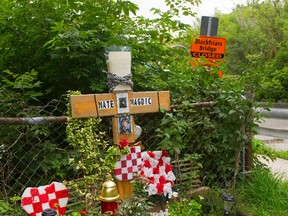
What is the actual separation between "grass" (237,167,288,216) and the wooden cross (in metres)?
1.43

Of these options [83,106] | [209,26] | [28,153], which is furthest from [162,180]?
[209,26]

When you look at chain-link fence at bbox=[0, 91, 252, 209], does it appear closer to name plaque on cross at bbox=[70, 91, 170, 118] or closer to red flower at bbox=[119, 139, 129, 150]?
name plaque on cross at bbox=[70, 91, 170, 118]

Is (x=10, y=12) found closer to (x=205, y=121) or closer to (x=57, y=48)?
(x=57, y=48)

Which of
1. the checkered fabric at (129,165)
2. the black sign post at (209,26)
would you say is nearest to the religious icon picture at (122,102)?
the checkered fabric at (129,165)

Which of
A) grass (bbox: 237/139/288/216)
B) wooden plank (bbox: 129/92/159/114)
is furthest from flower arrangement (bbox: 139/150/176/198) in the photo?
grass (bbox: 237/139/288/216)

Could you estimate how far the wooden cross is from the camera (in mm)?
Result: 2713

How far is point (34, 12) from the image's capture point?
349 cm

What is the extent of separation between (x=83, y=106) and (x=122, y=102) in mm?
350

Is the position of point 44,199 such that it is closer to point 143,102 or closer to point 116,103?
point 116,103

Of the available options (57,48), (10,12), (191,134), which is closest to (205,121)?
(191,134)

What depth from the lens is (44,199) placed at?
252cm

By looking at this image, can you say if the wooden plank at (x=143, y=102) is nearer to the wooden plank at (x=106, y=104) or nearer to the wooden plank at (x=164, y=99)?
the wooden plank at (x=164, y=99)

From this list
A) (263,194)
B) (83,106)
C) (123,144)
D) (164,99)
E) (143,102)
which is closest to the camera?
(83,106)

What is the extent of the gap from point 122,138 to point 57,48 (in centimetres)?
101
